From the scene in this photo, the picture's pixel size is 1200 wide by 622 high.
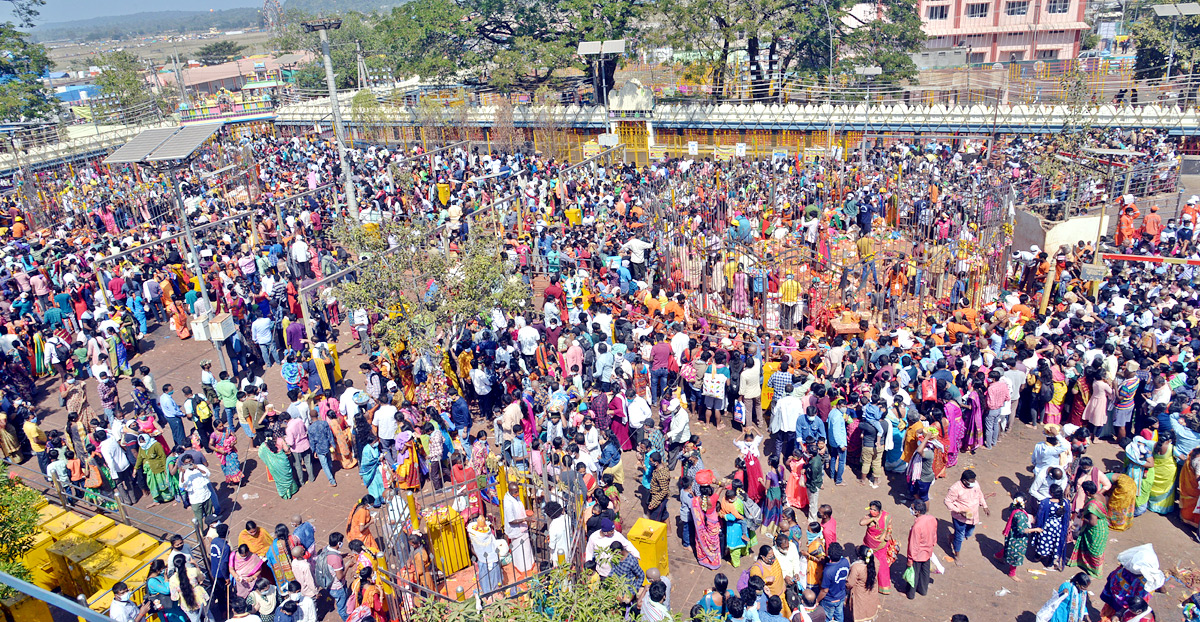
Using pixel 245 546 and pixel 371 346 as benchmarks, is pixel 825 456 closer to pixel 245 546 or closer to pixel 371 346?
pixel 245 546

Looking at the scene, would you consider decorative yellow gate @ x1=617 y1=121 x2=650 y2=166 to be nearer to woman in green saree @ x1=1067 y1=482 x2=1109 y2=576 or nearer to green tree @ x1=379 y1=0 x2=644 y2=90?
green tree @ x1=379 y1=0 x2=644 y2=90

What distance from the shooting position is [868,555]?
6887 mm

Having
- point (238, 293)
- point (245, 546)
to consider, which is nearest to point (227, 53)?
point (238, 293)

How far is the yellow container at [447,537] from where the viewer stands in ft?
25.6

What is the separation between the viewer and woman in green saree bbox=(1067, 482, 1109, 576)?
758cm

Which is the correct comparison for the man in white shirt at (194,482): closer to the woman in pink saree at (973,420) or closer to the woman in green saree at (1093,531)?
the woman in pink saree at (973,420)

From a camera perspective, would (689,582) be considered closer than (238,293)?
Yes

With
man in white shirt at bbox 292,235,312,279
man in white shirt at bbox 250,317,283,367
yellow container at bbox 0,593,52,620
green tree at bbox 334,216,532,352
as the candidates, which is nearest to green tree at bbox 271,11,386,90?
man in white shirt at bbox 292,235,312,279

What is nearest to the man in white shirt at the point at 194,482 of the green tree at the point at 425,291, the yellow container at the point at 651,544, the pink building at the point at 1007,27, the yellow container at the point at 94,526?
the yellow container at the point at 94,526

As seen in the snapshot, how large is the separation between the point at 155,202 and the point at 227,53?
90625mm

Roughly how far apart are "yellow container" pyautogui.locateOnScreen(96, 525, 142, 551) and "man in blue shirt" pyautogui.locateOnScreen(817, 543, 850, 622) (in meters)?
7.16

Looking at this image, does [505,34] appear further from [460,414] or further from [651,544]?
[651,544]

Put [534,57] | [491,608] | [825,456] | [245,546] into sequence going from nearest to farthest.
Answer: [491,608] → [245,546] → [825,456] → [534,57]

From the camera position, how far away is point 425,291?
1205 cm
